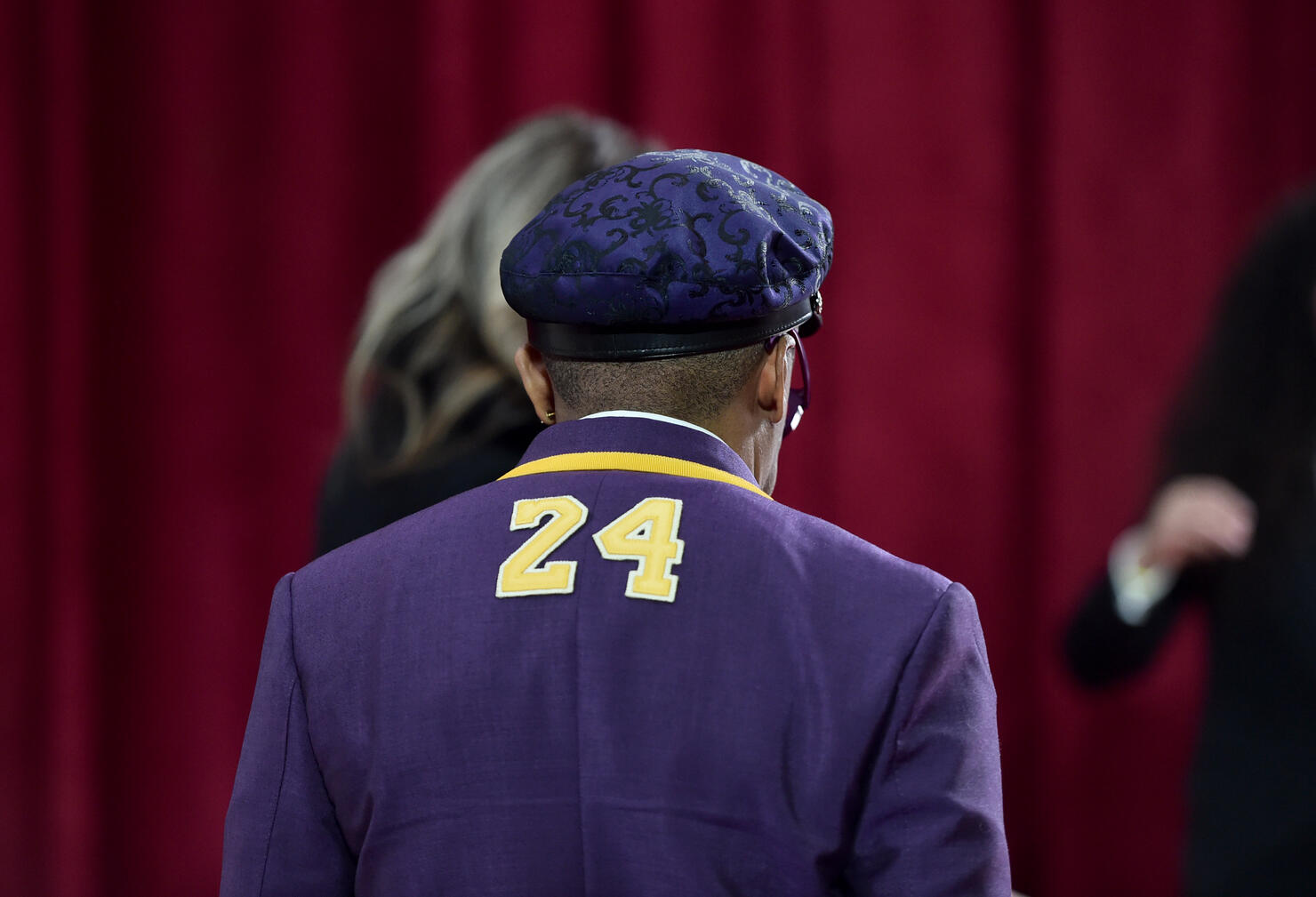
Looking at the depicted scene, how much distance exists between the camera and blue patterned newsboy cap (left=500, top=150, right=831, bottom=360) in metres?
0.71

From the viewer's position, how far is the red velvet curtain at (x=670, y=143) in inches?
90.8

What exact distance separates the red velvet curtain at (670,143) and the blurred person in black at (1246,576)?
0.64 m

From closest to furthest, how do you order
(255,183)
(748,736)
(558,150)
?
(748,736) < (558,150) < (255,183)

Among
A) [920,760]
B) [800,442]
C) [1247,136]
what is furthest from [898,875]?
[1247,136]

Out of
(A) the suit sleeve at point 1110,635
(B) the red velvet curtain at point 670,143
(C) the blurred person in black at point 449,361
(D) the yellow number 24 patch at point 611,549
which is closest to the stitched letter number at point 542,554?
(D) the yellow number 24 patch at point 611,549

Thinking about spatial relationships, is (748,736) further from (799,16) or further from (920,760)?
(799,16)

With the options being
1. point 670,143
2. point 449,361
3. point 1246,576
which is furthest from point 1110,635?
point 670,143

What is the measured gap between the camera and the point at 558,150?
1.26m

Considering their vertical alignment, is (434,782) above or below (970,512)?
above

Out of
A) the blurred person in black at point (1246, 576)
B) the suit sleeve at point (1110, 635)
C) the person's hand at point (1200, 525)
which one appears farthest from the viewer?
the suit sleeve at point (1110, 635)

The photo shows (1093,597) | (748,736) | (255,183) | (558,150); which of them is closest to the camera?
(748,736)

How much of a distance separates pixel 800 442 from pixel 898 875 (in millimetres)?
1775

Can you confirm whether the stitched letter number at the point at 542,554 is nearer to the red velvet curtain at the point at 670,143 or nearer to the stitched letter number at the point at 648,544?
the stitched letter number at the point at 648,544

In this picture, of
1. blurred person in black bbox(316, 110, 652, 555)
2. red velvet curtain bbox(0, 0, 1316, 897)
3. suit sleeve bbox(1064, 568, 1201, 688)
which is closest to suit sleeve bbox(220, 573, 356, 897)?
blurred person in black bbox(316, 110, 652, 555)
